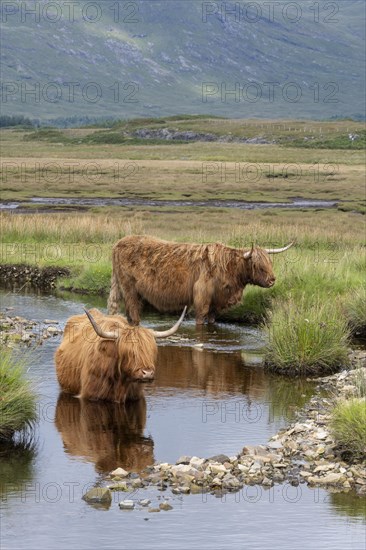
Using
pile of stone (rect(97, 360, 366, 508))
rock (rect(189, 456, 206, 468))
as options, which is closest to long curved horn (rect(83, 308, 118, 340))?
A: pile of stone (rect(97, 360, 366, 508))

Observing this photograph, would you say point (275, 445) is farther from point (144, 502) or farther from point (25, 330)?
point (25, 330)

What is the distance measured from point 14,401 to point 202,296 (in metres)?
6.03

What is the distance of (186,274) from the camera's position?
15992 mm

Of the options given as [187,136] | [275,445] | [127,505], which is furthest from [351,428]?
[187,136]

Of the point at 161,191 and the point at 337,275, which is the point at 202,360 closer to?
the point at 337,275

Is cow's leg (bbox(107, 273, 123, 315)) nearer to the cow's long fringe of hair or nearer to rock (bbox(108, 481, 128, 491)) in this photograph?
the cow's long fringe of hair

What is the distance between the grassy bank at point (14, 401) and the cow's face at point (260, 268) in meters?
5.98

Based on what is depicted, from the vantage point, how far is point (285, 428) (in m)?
10.9

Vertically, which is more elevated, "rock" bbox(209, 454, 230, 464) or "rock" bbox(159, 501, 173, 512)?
"rock" bbox(209, 454, 230, 464)

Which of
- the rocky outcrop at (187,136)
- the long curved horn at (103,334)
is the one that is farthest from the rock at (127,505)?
the rocky outcrop at (187,136)

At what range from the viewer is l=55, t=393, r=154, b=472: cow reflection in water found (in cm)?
990

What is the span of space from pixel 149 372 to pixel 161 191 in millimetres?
42185

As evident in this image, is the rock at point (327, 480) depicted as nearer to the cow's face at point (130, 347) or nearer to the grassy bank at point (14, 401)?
the cow's face at point (130, 347)

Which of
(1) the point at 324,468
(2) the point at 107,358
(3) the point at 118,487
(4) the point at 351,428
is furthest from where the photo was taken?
(2) the point at 107,358
